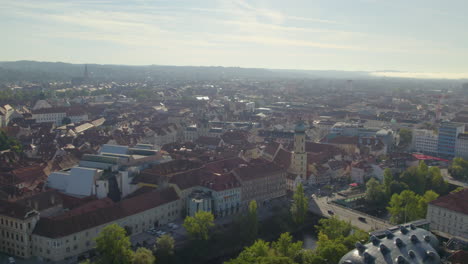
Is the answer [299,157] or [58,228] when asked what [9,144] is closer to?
[58,228]

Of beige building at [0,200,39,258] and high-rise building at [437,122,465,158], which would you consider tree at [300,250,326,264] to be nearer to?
beige building at [0,200,39,258]

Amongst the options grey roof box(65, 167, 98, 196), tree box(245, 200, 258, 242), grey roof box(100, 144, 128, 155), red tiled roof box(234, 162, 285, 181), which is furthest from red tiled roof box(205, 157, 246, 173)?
grey roof box(65, 167, 98, 196)

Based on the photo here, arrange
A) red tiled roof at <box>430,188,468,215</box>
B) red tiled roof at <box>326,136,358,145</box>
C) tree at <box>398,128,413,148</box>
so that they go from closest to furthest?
red tiled roof at <box>430,188,468,215</box> → red tiled roof at <box>326,136,358,145</box> → tree at <box>398,128,413,148</box>

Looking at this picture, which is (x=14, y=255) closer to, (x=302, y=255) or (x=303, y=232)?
(x=302, y=255)

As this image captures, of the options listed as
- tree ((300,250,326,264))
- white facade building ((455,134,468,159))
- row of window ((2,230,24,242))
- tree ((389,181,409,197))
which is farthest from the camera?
white facade building ((455,134,468,159))

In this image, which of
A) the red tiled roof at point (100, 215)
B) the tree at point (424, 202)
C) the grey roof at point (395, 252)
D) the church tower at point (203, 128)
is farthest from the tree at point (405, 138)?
the grey roof at point (395, 252)
